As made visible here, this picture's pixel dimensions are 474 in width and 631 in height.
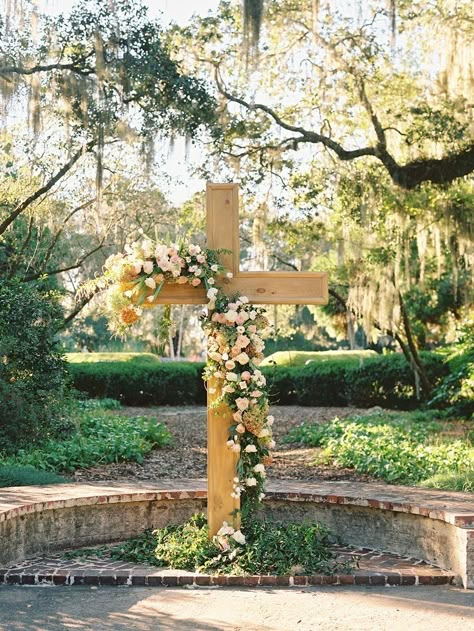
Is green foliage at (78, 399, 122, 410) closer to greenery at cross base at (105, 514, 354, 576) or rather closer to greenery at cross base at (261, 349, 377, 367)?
greenery at cross base at (261, 349, 377, 367)

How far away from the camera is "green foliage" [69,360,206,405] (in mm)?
16922

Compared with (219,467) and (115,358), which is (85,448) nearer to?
(219,467)

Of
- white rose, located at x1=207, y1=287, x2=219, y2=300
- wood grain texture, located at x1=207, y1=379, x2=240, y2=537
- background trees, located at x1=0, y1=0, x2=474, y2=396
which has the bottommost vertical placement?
wood grain texture, located at x1=207, y1=379, x2=240, y2=537

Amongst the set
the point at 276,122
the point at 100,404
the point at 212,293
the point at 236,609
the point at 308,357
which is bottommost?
the point at 236,609

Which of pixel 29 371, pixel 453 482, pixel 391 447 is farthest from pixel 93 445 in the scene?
pixel 453 482

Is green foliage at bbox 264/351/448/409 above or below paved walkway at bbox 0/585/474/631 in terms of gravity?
above

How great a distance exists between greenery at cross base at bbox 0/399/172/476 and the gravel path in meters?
0.15

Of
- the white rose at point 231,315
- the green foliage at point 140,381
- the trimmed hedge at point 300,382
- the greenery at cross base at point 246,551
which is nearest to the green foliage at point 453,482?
the greenery at cross base at point 246,551

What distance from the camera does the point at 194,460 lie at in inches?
409

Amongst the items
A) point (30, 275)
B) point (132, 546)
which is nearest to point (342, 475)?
point (132, 546)

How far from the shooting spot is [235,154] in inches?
498

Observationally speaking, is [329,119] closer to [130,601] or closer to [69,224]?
[69,224]

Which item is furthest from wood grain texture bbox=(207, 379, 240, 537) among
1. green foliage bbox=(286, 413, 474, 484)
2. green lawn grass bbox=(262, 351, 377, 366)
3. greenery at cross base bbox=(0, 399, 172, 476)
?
green lawn grass bbox=(262, 351, 377, 366)

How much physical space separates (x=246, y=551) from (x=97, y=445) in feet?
17.0
